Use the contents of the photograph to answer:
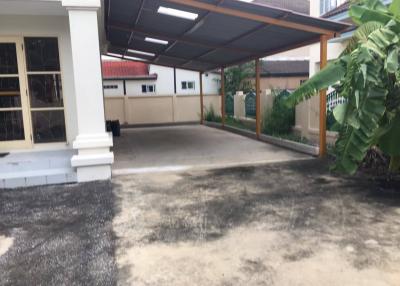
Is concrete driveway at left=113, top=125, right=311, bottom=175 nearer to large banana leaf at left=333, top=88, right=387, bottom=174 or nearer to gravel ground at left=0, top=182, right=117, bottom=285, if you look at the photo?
gravel ground at left=0, top=182, right=117, bottom=285

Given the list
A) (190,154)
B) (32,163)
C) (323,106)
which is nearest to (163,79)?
(190,154)

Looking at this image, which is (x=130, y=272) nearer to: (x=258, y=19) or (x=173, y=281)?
(x=173, y=281)

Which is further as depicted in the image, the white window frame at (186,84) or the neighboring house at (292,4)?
the white window frame at (186,84)

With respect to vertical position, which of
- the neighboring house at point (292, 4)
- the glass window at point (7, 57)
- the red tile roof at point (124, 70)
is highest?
the neighboring house at point (292, 4)

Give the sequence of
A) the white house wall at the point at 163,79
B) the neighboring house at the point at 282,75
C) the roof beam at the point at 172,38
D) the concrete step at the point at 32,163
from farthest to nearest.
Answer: the white house wall at the point at 163,79 < the neighboring house at the point at 282,75 < the roof beam at the point at 172,38 < the concrete step at the point at 32,163

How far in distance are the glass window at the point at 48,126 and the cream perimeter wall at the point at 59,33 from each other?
15 centimetres

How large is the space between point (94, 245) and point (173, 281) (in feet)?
3.67

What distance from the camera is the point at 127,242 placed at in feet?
12.3

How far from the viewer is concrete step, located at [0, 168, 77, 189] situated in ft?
19.1

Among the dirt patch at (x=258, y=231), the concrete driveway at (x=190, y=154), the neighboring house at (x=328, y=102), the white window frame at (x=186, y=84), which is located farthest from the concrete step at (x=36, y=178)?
the white window frame at (x=186, y=84)

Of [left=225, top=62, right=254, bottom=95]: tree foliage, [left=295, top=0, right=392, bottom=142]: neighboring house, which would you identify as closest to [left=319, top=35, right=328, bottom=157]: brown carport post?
[left=295, top=0, right=392, bottom=142]: neighboring house

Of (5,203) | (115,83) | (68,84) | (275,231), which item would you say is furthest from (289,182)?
(115,83)

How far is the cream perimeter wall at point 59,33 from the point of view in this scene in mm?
7070

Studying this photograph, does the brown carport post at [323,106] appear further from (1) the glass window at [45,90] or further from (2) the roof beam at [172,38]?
(1) the glass window at [45,90]
